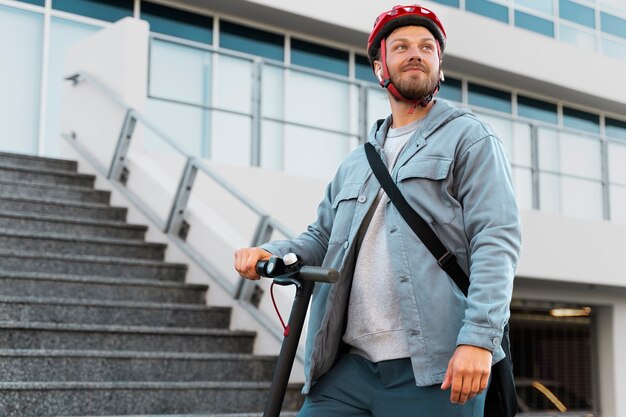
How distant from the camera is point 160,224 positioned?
7.80m

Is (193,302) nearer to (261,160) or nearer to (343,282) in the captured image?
(261,160)

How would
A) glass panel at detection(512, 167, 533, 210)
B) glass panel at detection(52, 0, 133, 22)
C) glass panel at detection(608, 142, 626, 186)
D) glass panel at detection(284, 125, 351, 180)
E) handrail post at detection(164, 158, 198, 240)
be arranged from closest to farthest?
handrail post at detection(164, 158, 198, 240)
glass panel at detection(284, 125, 351, 180)
glass panel at detection(512, 167, 533, 210)
glass panel at detection(52, 0, 133, 22)
glass panel at detection(608, 142, 626, 186)

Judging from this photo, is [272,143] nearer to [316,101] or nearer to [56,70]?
[316,101]

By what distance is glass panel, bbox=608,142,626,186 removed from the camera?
12586 millimetres

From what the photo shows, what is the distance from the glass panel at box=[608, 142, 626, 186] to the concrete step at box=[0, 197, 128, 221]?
6829 millimetres

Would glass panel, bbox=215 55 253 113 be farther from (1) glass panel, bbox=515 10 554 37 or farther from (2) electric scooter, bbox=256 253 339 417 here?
(1) glass panel, bbox=515 10 554 37

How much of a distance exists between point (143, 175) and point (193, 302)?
145 centimetres

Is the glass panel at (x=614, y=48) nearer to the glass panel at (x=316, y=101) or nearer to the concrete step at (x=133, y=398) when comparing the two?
the glass panel at (x=316, y=101)

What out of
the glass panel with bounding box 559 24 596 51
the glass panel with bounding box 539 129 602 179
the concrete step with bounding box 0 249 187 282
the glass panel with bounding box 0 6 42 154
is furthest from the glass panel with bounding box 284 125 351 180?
the glass panel with bounding box 559 24 596 51

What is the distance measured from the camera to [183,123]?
9086mm

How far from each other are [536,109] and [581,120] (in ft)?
4.20

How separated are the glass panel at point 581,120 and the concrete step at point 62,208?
11638mm

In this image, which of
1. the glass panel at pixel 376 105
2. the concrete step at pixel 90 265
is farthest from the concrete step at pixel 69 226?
the glass panel at pixel 376 105

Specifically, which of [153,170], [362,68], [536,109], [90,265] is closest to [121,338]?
[90,265]
